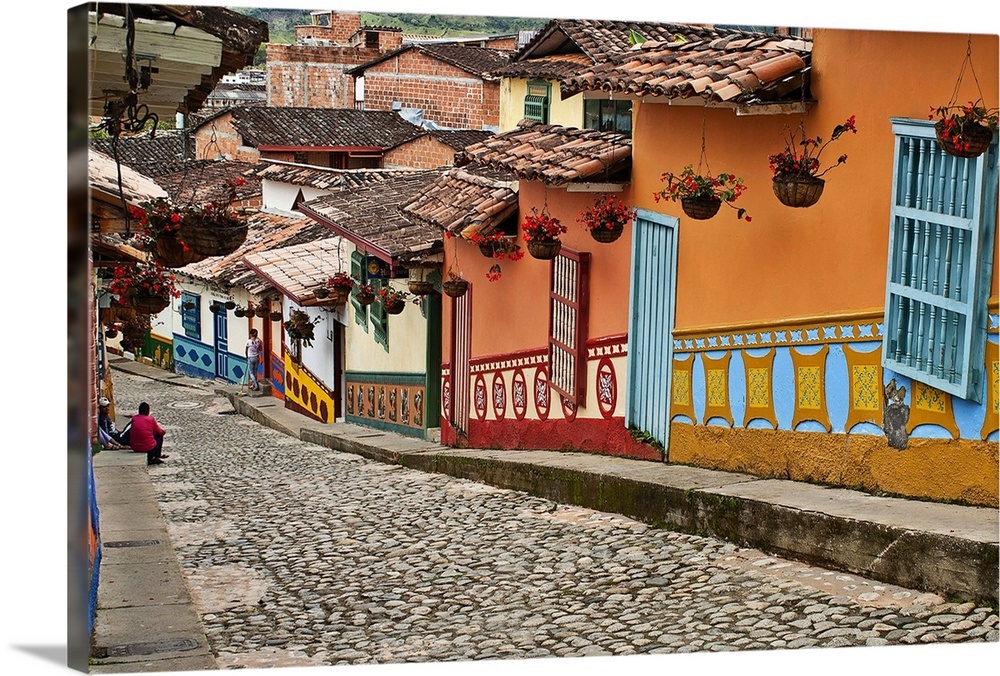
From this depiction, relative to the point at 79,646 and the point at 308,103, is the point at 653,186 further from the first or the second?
the point at 308,103

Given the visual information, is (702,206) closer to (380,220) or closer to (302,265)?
(380,220)

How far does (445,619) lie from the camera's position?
6.35 metres

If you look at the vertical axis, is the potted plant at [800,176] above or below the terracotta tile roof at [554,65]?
below

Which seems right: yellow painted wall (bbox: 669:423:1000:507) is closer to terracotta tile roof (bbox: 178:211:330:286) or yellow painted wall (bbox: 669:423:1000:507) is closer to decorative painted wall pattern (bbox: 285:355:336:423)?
decorative painted wall pattern (bbox: 285:355:336:423)

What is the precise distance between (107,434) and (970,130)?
28.8 ft

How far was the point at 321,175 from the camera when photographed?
23297mm

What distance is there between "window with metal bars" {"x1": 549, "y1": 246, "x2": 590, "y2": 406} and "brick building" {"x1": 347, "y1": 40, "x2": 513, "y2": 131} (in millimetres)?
12269

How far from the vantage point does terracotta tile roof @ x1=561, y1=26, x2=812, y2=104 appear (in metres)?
6.74

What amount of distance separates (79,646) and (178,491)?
5.19 metres

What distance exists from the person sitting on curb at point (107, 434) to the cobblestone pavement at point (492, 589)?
193 cm

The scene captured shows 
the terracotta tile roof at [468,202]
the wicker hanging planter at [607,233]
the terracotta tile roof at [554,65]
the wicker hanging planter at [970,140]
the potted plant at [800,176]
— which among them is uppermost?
the terracotta tile roof at [554,65]

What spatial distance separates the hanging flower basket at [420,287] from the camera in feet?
43.4

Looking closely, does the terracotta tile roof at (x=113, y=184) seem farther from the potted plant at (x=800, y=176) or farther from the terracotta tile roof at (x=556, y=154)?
the potted plant at (x=800, y=176)

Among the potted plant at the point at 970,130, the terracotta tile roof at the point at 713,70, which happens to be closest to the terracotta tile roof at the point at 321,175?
the terracotta tile roof at the point at 713,70
